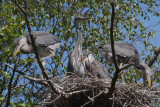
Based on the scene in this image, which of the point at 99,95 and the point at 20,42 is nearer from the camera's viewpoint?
the point at 99,95

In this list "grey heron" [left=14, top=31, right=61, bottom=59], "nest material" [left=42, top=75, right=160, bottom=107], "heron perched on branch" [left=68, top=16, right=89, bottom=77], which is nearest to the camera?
"nest material" [left=42, top=75, right=160, bottom=107]

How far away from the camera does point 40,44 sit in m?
6.90

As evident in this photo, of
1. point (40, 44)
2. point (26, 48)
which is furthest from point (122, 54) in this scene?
point (26, 48)

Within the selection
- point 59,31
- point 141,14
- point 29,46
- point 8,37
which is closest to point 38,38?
point 29,46

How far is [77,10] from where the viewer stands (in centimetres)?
1034

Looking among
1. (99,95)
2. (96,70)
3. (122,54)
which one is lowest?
(99,95)

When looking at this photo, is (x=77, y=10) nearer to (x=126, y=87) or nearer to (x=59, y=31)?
(x=59, y=31)

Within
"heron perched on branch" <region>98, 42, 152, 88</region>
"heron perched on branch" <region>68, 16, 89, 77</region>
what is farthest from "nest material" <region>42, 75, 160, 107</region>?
A: "heron perched on branch" <region>98, 42, 152, 88</region>

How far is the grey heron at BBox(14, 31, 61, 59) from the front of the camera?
6832mm

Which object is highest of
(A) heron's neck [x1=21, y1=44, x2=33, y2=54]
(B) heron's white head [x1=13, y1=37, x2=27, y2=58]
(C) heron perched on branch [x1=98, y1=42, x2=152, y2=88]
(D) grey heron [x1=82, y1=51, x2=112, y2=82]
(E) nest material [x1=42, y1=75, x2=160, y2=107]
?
(B) heron's white head [x1=13, y1=37, x2=27, y2=58]

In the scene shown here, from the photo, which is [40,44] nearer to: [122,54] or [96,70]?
[96,70]

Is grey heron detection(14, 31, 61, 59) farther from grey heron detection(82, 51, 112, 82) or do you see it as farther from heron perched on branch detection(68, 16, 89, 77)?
grey heron detection(82, 51, 112, 82)

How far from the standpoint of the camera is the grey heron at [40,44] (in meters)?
6.83

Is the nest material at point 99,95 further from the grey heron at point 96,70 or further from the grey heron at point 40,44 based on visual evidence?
the grey heron at point 40,44
